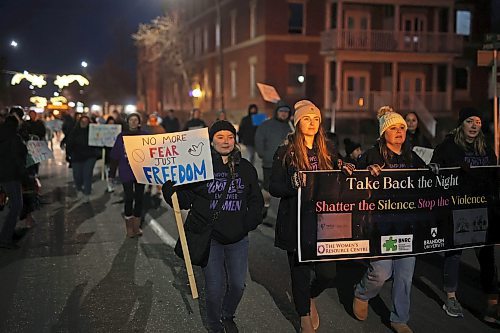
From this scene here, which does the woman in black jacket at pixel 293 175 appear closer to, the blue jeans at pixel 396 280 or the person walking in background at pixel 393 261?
the person walking in background at pixel 393 261

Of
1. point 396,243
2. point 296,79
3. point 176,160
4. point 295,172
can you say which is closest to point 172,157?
point 176,160

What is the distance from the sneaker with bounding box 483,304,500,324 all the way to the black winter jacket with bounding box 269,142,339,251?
204cm

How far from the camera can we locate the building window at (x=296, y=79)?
119ft

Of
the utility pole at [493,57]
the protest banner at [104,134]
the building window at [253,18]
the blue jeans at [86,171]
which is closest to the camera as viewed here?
the utility pole at [493,57]

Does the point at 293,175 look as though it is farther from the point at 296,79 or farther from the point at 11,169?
the point at 296,79

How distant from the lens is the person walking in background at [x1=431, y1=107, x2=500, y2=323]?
596 centimetres

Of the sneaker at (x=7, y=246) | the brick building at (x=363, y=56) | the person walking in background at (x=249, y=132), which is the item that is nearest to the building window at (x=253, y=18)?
the brick building at (x=363, y=56)

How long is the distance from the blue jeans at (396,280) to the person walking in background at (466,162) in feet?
2.21

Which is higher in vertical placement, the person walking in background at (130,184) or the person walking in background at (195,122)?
the person walking in background at (195,122)

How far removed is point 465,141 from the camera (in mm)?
6164

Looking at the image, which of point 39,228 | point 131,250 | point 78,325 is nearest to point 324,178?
point 78,325

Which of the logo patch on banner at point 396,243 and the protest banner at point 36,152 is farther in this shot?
the protest banner at point 36,152

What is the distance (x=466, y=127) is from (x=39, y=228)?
7266 millimetres

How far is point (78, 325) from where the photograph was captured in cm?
565
